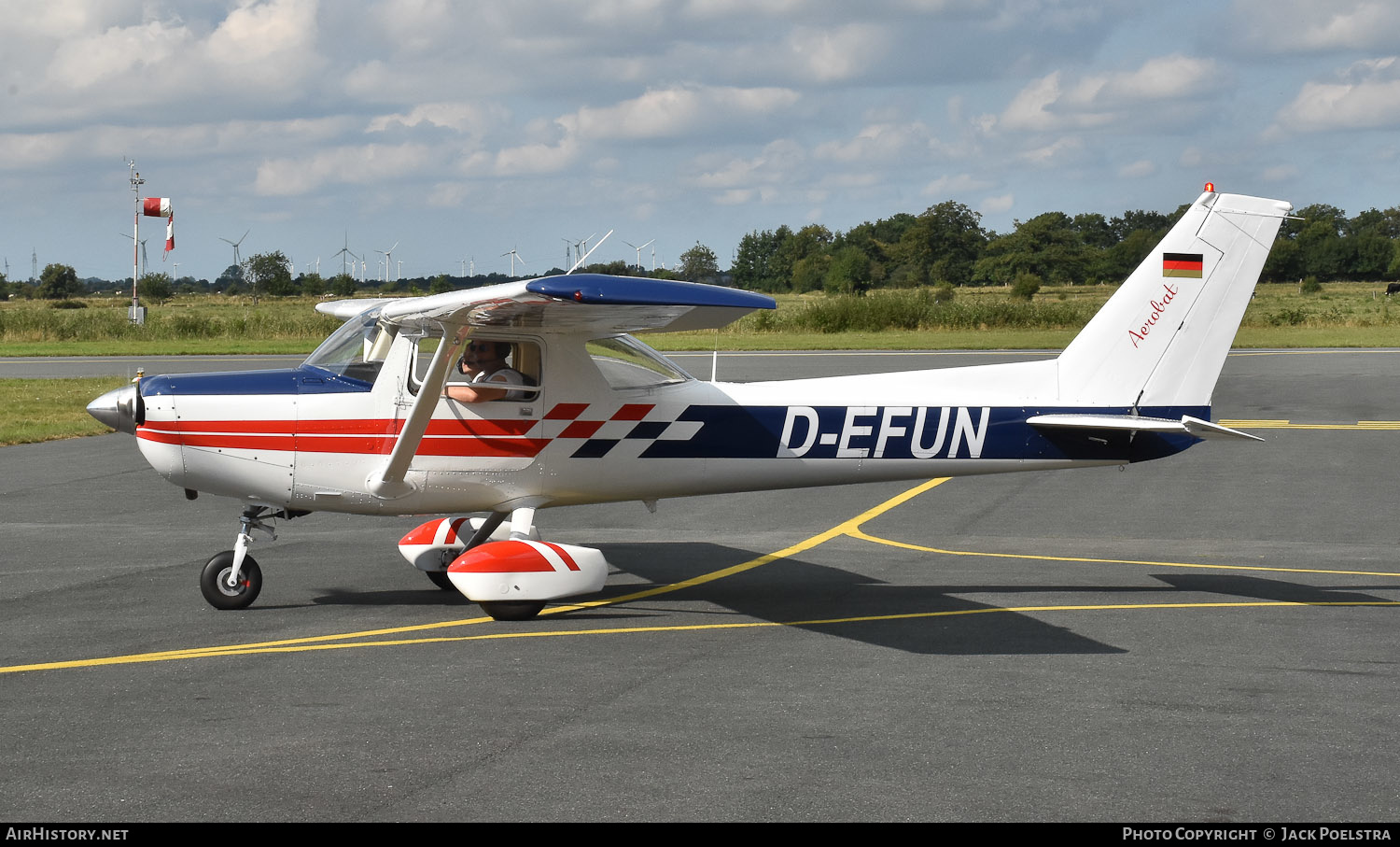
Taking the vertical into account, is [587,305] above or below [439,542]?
above

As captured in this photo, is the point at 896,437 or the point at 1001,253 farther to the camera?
the point at 1001,253

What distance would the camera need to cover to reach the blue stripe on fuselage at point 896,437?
9.18m

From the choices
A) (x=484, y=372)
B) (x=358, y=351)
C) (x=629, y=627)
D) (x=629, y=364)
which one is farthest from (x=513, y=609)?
(x=358, y=351)

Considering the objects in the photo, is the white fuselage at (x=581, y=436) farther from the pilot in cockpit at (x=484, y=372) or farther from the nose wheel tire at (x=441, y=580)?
the nose wheel tire at (x=441, y=580)

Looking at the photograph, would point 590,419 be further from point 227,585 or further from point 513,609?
point 227,585

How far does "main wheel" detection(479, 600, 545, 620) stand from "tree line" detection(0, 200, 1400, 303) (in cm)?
5852

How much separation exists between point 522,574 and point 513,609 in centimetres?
29

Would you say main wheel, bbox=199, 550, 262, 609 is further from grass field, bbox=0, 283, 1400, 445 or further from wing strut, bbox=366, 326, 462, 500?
Answer: grass field, bbox=0, 283, 1400, 445

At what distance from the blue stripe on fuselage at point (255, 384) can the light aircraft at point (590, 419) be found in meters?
0.02

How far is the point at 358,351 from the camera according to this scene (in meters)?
8.92

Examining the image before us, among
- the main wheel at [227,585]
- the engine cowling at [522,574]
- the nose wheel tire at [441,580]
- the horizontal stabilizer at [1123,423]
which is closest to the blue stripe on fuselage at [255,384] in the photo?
the main wheel at [227,585]

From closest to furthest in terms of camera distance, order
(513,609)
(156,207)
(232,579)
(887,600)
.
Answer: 1. (513,609)
2. (232,579)
3. (887,600)
4. (156,207)

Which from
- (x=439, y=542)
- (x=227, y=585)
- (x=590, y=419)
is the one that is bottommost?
(x=227, y=585)
